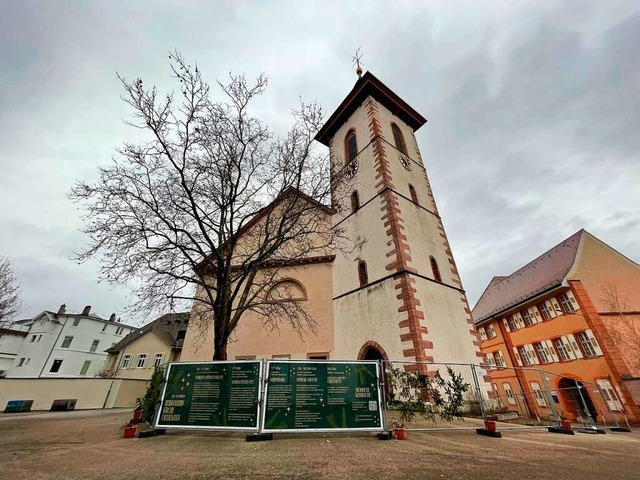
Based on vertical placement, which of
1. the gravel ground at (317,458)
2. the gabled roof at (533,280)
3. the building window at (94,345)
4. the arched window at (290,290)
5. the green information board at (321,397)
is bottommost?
the gravel ground at (317,458)

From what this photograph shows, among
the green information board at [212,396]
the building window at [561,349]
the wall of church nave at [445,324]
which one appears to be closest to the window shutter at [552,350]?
the building window at [561,349]

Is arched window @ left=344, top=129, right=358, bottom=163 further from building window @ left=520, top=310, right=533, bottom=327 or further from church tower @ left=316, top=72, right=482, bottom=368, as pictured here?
building window @ left=520, top=310, right=533, bottom=327

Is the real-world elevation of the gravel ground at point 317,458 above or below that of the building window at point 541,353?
below

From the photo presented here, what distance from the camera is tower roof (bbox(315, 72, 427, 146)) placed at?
770 inches

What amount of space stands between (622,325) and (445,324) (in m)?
15.2

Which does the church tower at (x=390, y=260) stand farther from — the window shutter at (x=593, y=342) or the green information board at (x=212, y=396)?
the window shutter at (x=593, y=342)

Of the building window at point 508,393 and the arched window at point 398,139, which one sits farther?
the building window at point 508,393

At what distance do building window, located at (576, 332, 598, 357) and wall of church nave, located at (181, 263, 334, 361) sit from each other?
1689 centimetres

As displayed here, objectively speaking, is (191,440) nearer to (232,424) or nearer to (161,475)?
(232,424)

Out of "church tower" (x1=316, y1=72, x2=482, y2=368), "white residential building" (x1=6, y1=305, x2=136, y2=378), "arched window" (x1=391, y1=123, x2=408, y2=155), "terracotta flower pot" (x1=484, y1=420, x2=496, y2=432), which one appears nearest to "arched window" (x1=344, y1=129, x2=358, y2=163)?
"church tower" (x1=316, y1=72, x2=482, y2=368)

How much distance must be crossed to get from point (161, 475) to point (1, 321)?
83.3 ft

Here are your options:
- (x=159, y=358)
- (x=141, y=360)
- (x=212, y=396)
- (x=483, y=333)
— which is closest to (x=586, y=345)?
A: (x=483, y=333)

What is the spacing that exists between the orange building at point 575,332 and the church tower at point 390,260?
23.5 feet

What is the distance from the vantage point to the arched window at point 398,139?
18.6m
